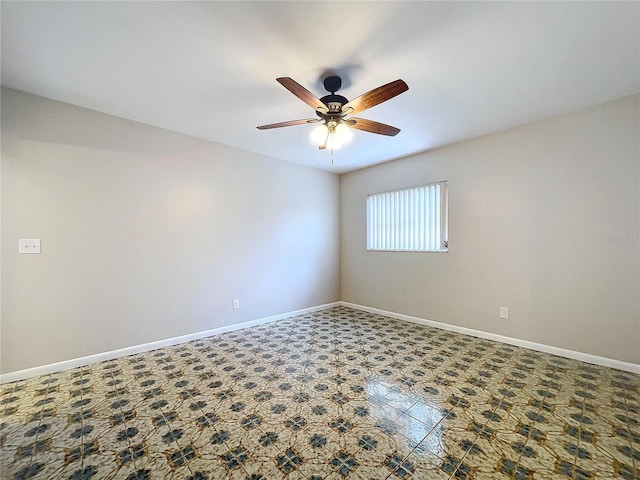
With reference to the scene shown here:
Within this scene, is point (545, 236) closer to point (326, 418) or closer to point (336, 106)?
point (336, 106)

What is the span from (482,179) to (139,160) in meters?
4.10

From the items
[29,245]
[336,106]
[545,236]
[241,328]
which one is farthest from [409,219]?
[29,245]

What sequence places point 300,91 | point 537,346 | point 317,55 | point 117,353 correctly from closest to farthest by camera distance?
point 300,91 < point 317,55 < point 117,353 < point 537,346

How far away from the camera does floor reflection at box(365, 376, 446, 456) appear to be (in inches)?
62.9

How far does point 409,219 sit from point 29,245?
4.40 m

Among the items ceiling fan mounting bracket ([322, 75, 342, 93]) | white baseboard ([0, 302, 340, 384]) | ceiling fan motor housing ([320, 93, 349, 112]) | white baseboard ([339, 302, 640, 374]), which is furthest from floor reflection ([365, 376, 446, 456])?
ceiling fan mounting bracket ([322, 75, 342, 93])

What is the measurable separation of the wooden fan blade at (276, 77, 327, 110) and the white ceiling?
0.97 feet

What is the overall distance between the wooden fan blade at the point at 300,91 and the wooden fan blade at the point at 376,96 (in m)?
0.22

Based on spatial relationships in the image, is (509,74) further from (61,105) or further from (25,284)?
(25,284)

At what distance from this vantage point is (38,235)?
2451mm

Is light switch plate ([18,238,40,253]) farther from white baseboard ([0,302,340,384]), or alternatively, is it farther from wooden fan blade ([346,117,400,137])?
wooden fan blade ([346,117,400,137])

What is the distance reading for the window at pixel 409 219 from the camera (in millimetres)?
3801

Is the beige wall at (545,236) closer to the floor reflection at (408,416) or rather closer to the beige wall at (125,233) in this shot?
the floor reflection at (408,416)

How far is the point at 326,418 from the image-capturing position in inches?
70.9
